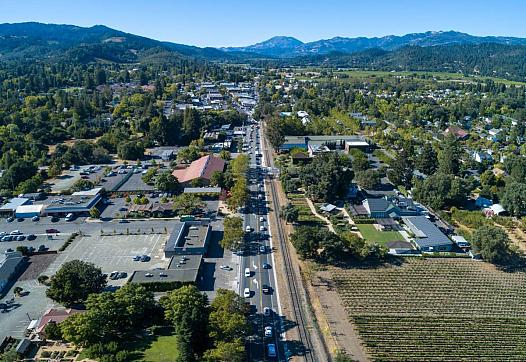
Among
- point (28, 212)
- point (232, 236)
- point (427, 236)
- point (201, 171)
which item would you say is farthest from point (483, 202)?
point (28, 212)

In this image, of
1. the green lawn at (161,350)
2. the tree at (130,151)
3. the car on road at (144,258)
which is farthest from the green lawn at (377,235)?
the tree at (130,151)

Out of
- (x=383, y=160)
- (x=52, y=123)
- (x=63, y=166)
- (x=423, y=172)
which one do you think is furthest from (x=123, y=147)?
(x=423, y=172)

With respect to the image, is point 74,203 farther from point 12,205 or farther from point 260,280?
point 260,280

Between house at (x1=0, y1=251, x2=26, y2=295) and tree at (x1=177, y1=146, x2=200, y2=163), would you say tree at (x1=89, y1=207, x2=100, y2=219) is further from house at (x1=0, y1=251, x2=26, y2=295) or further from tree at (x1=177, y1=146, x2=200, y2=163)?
tree at (x1=177, y1=146, x2=200, y2=163)

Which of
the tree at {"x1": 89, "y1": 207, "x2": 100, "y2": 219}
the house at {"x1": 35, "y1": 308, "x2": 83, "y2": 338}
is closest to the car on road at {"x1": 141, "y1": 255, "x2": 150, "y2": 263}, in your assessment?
the house at {"x1": 35, "y1": 308, "x2": 83, "y2": 338}

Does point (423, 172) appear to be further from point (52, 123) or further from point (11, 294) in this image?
point (52, 123)

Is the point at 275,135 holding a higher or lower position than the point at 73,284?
higher
